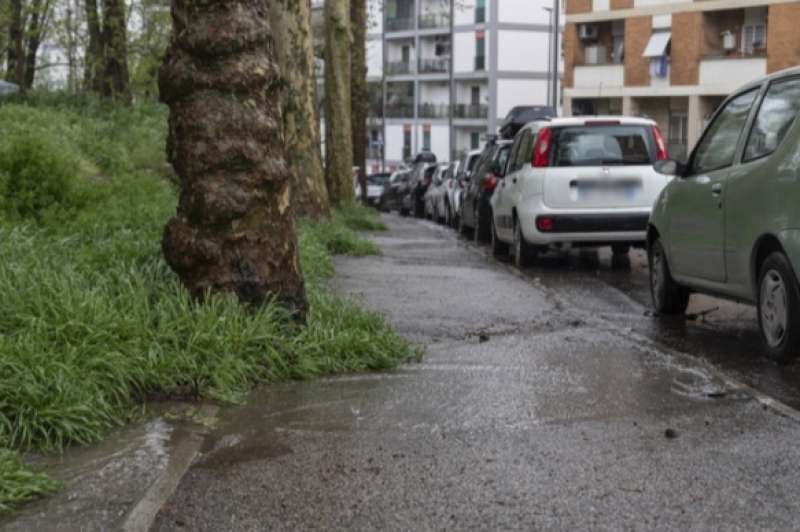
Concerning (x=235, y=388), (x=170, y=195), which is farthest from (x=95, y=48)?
(x=235, y=388)

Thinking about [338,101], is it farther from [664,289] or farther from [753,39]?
[753,39]

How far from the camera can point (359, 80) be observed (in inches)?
1224

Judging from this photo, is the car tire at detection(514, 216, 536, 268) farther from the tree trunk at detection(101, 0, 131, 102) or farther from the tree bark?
the tree bark

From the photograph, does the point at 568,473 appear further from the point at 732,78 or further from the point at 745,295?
the point at 732,78

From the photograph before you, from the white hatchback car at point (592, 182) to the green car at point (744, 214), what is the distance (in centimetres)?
367

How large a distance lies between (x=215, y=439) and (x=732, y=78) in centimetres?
4372

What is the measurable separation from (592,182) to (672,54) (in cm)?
3685

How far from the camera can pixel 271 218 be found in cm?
765

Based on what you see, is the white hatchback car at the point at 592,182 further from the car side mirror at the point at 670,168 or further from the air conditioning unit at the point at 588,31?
the air conditioning unit at the point at 588,31

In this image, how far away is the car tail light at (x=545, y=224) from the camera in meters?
14.3

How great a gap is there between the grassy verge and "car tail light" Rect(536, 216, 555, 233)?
161 inches

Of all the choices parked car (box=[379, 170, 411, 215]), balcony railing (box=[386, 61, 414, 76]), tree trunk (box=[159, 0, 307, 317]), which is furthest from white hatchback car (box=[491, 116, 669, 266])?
balcony railing (box=[386, 61, 414, 76])

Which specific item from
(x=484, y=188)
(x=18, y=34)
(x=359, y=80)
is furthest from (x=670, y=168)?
(x=359, y=80)

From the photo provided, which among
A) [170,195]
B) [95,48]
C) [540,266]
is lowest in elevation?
[540,266]
